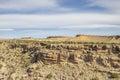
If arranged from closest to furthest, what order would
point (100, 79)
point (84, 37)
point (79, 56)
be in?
1. point (100, 79)
2. point (79, 56)
3. point (84, 37)

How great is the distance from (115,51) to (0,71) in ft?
63.7

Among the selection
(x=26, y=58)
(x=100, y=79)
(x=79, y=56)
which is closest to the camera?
(x=100, y=79)

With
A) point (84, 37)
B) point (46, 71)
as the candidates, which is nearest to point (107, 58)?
point (46, 71)

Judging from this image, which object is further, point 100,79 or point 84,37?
point 84,37

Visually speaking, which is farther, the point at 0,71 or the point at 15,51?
the point at 15,51

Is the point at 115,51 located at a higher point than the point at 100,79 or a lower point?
higher

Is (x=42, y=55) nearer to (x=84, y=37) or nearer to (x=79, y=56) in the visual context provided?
(x=79, y=56)

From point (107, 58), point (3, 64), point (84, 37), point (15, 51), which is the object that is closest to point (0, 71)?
point (3, 64)

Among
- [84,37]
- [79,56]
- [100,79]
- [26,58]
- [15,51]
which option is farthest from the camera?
[84,37]

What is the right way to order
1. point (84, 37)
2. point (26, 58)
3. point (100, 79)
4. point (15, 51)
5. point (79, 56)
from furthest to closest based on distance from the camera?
point (84, 37)
point (15, 51)
point (26, 58)
point (79, 56)
point (100, 79)

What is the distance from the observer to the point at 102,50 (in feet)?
197

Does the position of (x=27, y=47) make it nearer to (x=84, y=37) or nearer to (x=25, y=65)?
(x=25, y=65)

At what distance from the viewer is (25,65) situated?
206ft

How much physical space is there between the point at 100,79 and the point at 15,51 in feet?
64.8
